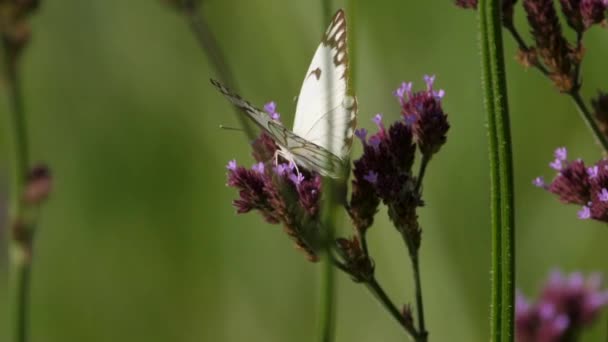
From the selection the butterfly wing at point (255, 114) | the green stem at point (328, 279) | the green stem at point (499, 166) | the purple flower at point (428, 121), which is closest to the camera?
the green stem at point (328, 279)

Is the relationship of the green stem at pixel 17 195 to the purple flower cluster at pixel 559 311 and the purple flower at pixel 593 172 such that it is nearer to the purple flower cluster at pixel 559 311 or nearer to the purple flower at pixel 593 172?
the purple flower cluster at pixel 559 311

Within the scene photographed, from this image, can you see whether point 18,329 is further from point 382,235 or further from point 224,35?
point 224,35

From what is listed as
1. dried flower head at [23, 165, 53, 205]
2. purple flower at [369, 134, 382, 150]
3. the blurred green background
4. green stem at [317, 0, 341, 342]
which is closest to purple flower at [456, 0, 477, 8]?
purple flower at [369, 134, 382, 150]

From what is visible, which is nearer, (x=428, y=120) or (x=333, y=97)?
(x=333, y=97)

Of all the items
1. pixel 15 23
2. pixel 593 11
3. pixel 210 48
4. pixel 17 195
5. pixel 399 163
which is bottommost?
pixel 399 163

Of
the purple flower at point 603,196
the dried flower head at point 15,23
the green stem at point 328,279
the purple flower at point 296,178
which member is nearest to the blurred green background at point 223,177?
the dried flower head at point 15,23

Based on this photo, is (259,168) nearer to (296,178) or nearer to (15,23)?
(296,178)

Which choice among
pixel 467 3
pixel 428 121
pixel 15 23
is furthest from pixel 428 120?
pixel 15 23
